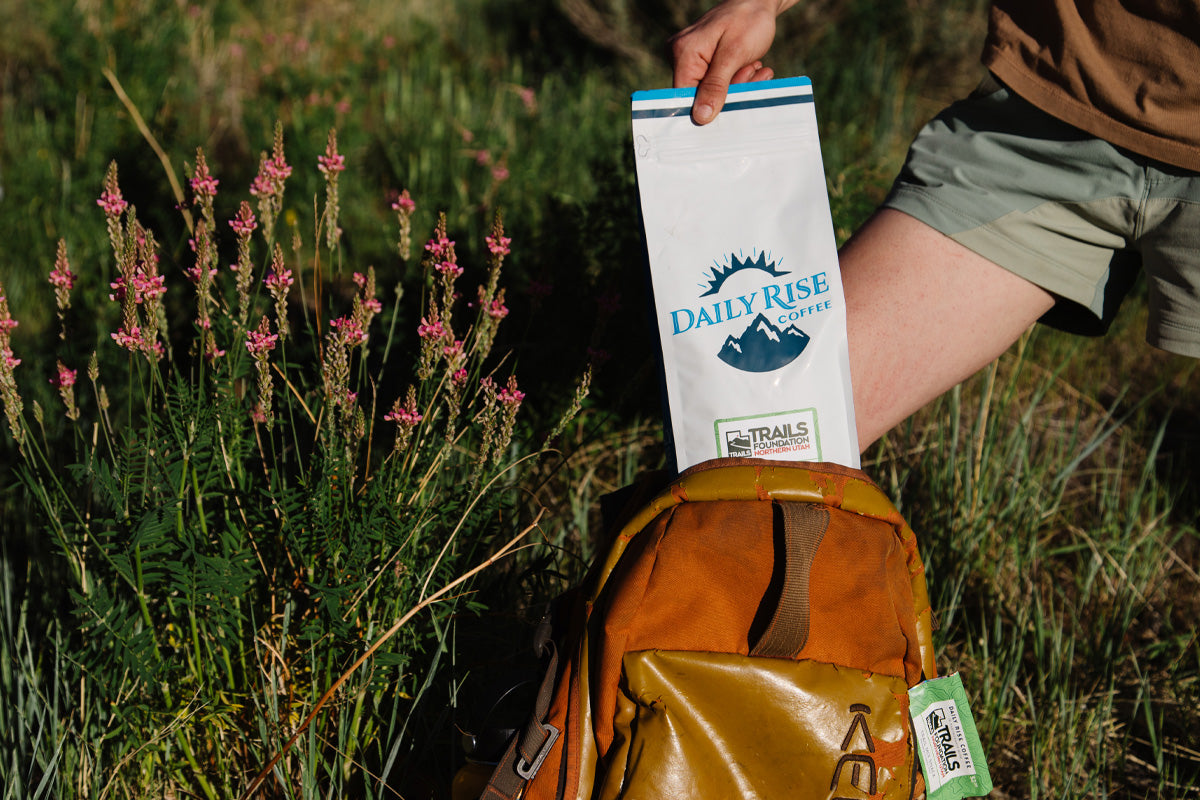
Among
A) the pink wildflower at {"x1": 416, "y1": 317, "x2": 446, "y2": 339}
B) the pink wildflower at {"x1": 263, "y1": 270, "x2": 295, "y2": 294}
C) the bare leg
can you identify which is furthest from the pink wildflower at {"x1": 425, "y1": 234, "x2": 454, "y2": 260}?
the bare leg

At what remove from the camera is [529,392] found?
8.01ft

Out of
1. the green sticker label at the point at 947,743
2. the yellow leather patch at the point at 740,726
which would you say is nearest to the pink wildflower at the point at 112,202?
the yellow leather patch at the point at 740,726

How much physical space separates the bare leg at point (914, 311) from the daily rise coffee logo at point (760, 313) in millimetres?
119

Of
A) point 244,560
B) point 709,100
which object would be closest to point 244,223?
point 244,560

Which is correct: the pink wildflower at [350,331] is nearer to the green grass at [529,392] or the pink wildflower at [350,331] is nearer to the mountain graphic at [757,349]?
the green grass at [529,392]

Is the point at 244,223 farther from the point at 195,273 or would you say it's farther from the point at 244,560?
the point at 244,560

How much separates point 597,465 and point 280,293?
3.86 ft

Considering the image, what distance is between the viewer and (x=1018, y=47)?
1.61 m

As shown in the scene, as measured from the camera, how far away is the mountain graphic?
1.46m

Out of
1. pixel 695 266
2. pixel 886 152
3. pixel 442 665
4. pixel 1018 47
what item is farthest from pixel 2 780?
pixel 886 152

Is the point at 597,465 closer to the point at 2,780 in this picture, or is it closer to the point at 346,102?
the point at 2,780

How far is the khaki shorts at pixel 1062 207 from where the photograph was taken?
1529mm

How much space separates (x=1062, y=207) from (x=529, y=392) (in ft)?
4.39

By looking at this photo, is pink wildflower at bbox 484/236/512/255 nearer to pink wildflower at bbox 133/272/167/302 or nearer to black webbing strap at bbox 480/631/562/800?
pink wildflower at bbox 133/272/167/302
